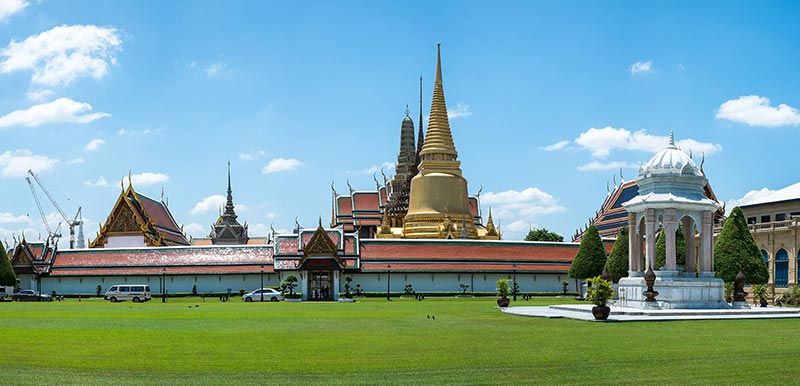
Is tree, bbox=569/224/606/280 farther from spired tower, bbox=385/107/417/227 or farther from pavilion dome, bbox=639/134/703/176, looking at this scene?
spired tower, bbox=385/107/417/227

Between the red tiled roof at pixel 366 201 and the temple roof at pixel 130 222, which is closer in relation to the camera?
the temple roof at pixel 130 222

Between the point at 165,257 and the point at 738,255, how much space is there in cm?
4262

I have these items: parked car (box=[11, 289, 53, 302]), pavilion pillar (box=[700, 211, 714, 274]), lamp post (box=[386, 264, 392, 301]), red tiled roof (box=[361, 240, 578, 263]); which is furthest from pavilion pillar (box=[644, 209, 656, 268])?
parked car (box=[11, 289, 53, 302])

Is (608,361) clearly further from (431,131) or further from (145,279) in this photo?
(431,131)

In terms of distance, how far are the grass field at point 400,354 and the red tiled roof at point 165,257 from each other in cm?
4122

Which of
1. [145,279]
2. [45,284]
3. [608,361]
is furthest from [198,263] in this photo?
[608,361]

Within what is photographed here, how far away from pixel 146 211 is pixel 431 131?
28.4m

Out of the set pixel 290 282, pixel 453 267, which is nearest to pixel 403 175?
pixel 453 267

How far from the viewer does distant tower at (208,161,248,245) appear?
108500 millimetres

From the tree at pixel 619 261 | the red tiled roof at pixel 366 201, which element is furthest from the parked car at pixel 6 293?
the tree at pixel 619 261

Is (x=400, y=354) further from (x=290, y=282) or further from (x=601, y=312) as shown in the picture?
(x=290, y=282)

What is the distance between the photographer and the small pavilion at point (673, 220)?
3422 centimetres

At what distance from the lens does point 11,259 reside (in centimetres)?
6900

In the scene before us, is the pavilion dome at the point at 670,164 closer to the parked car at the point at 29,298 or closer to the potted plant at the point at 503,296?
the potted plant at the point at 503,296
